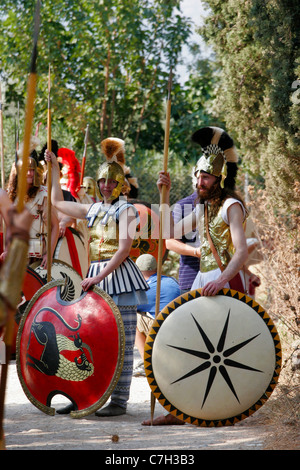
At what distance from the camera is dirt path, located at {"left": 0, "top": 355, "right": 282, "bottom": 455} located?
3611mm

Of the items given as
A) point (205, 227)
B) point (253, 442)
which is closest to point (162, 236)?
point (205, 227)

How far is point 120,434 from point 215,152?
1.69 m

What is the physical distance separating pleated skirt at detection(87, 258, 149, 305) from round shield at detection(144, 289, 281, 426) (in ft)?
1.96

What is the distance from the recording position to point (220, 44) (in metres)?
7.71

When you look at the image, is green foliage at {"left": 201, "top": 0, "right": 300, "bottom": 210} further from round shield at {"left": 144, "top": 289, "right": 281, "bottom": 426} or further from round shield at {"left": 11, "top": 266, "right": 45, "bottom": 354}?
round shield at {"left": 144, "top": 289, "right": 281, "bottom": 426}

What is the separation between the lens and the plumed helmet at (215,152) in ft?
13.8

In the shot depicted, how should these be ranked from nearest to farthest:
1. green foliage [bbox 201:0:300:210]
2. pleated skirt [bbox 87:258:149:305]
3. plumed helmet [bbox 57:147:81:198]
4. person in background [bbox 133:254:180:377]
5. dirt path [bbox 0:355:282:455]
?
dirt path [bbox 0:355:282:455] < pleated skirt [bbox 87:258:149:305] < person in background [bbox 133:254:180:377] < green foliage [bbox 201:0:300:210] < plumed helmet [bbox 57:147:81:198]

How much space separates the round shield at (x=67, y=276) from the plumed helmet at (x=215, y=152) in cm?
106

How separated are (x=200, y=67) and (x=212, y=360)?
13.9 meters

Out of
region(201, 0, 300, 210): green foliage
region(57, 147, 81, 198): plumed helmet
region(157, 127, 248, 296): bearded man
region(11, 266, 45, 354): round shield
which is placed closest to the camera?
region(157, 127, 248, 296): bearded man

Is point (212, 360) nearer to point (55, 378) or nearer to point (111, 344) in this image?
point (111, 344)

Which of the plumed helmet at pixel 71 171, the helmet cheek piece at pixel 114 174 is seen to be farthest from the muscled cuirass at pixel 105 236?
the plumed helmet at pixel 71 171

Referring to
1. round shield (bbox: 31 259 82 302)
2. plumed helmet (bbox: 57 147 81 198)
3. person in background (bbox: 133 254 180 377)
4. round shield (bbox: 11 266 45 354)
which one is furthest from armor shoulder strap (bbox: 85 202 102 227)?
plumed helmet (bbox: 57 147 81 198)

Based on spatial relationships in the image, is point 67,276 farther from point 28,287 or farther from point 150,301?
point 150,301
